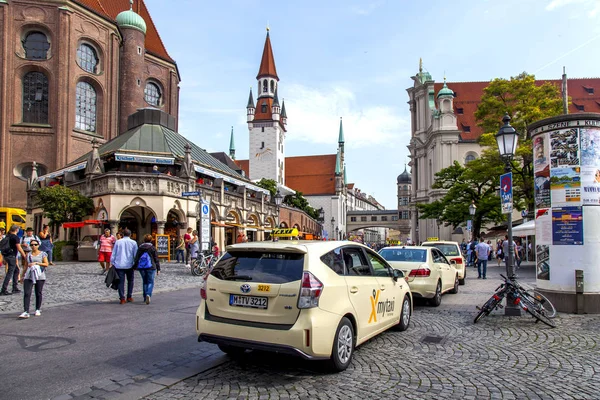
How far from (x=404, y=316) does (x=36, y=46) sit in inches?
1818

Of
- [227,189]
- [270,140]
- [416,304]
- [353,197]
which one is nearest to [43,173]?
[227,189]

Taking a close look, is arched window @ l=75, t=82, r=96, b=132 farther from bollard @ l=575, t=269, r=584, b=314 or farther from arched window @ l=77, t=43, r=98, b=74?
bollard @ l=575, t=269, r=584, b=314

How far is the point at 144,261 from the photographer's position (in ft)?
34.6

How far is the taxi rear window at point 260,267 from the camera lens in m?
5.33

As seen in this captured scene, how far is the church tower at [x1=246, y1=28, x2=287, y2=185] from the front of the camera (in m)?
102

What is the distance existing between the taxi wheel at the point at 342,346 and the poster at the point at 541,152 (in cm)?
680

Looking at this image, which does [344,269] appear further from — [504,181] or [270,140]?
[270,140]

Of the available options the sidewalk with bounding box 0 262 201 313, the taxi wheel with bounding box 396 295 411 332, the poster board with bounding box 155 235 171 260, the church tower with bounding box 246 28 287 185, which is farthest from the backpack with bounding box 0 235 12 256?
the church tower with bounding box 246 28 287 185

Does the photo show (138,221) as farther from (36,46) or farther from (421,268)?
(421,268)

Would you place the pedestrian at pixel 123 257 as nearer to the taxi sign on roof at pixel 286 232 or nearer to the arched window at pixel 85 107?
the taxi sign on roof at pixel 286 232

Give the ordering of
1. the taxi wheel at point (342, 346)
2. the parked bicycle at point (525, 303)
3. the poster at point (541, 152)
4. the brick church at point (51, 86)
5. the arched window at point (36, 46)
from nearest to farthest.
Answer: the taxi wheel at point (342, 346) < the parked bicycle at point (525, 303) < the poster at point (541, 152) < the brick church at point (51, 86) < the arched window at point (36, 46)

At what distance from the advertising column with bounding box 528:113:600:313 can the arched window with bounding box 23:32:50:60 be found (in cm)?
4495

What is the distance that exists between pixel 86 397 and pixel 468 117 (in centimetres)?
7306

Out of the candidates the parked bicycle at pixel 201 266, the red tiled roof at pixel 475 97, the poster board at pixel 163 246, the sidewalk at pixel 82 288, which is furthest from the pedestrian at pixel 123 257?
the red tiled roof at pixel 475 97
